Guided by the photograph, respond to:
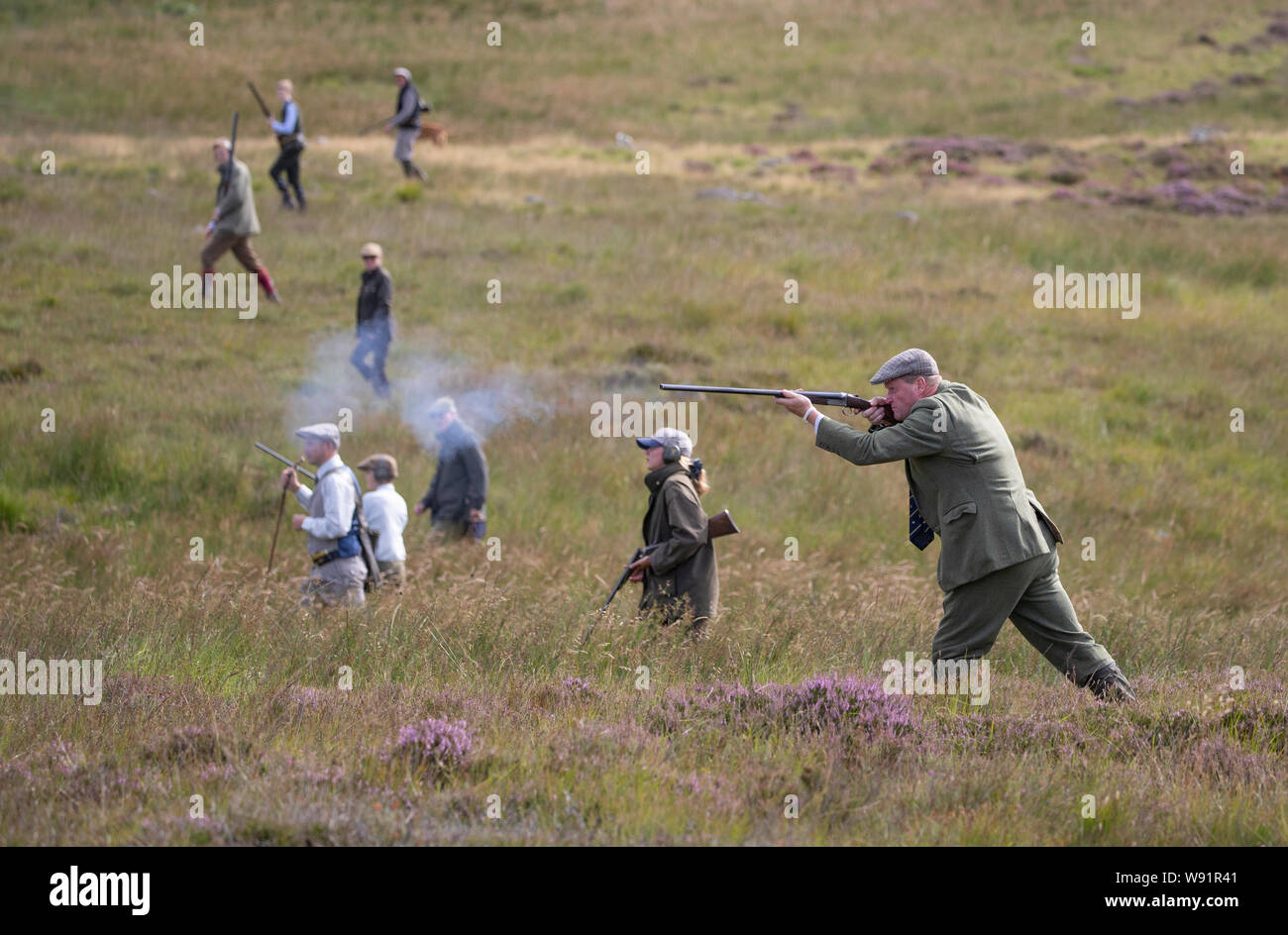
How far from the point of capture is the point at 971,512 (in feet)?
18.5

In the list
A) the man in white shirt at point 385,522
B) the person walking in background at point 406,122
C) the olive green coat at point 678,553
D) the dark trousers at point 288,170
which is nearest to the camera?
the olive green coat at point 678,553

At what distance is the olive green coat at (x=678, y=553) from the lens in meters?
7.09

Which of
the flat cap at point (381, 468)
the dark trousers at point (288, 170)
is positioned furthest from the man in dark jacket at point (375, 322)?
the dark trousers at point (288, 170)

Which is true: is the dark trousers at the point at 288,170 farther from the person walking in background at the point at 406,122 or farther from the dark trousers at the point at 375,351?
the dark trousers at the point at 375,351

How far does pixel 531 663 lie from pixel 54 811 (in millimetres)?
2739

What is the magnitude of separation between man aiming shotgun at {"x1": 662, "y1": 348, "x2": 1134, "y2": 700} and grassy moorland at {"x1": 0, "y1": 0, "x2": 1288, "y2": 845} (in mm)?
336

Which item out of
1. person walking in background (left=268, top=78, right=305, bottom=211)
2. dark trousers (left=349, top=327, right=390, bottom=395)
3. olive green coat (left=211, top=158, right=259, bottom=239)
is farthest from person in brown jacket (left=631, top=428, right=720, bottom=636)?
person walking in background (left=268, top=78, right=305, bottom=211)

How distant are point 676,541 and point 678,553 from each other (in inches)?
3.0

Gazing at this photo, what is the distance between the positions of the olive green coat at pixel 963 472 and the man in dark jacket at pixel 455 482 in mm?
4647

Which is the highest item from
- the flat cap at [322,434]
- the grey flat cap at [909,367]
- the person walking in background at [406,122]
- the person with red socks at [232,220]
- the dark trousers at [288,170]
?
the person walking in background at [406,122]

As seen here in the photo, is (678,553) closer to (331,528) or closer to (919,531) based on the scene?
(919,531)

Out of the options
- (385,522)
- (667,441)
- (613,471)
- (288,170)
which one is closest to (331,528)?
(385,522)

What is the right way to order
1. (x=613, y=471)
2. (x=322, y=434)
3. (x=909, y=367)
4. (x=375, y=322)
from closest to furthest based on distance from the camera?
(x=909, y=367)
(x=322, y=434)
(x=613, y=471)
(x=375, y=322)

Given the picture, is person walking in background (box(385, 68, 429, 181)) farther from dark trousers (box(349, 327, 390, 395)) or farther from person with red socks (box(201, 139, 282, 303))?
dark trousers (box(349, 327, 390, 395))
